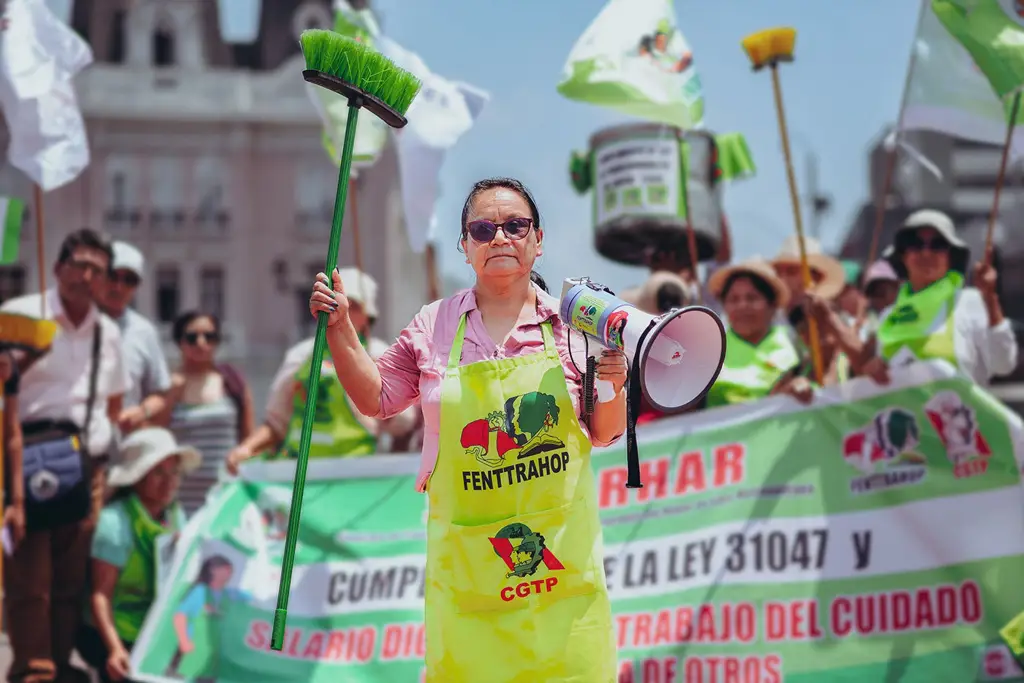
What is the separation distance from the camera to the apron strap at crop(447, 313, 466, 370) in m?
3.27

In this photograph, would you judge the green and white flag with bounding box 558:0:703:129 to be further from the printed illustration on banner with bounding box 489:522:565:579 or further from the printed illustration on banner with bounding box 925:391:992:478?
the printed illustration on banner with bounding box 489:522:565:579

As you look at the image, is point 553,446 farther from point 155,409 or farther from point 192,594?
point 155,409

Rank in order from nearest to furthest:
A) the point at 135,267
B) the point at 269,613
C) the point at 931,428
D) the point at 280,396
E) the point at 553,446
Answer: the point at 553,446
the point at 931,428
the point at 269,613
the point at 280,396
the point at 135,267

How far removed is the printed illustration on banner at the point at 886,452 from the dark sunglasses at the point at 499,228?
243 cm

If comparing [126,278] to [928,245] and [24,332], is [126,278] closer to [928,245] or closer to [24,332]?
[24,332]

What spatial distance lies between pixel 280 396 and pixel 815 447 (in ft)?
8.36

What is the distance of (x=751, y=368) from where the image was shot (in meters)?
5.79

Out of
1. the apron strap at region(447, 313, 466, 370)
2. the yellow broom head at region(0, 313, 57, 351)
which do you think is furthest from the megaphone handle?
the yellow broom head at region(0, 313, 57, 351)

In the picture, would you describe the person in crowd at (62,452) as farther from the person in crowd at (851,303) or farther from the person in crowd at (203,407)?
the person in crowd at (851,303)

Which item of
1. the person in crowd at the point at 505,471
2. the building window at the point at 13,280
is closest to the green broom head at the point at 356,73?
the person in crowd at the point at 505,471

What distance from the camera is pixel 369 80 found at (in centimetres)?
343

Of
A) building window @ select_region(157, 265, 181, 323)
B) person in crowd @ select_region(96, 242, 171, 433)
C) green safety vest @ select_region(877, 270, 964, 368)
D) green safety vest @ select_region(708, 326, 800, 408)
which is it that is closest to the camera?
green safety vest @ select_region(877, 270, 964, 368)

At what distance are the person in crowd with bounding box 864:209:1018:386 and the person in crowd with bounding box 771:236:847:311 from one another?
1.14m

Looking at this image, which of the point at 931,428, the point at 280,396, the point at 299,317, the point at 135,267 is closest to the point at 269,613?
the point at 280,396
